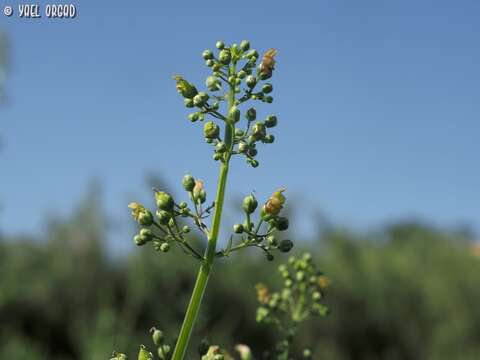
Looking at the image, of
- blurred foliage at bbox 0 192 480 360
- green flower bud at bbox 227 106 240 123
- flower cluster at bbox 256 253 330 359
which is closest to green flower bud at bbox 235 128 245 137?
green flower bud at bbox 227 106 240 123

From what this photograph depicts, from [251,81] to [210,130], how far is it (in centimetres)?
27

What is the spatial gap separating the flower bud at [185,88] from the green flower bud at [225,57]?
142 mm

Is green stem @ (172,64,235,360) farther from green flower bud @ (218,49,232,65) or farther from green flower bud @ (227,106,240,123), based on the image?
green flower bud @ (218,49,232,65)

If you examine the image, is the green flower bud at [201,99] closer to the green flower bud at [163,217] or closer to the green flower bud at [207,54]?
the green flower bud at [207,54]

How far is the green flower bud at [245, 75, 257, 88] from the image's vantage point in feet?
8.80

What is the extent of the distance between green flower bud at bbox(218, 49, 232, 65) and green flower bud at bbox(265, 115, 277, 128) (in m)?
0.26

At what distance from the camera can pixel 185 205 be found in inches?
104

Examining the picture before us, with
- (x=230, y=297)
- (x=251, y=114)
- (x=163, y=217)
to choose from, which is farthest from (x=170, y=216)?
(x=230, y=297)

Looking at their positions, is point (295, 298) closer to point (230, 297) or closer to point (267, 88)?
point (267, 88)

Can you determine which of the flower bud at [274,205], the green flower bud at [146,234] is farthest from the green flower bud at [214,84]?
the green flower bud at [146,234]

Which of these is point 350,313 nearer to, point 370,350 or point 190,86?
point 370,350

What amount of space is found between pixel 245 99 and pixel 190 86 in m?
0.21

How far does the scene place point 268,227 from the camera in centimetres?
266

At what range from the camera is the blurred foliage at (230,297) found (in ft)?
50.9
